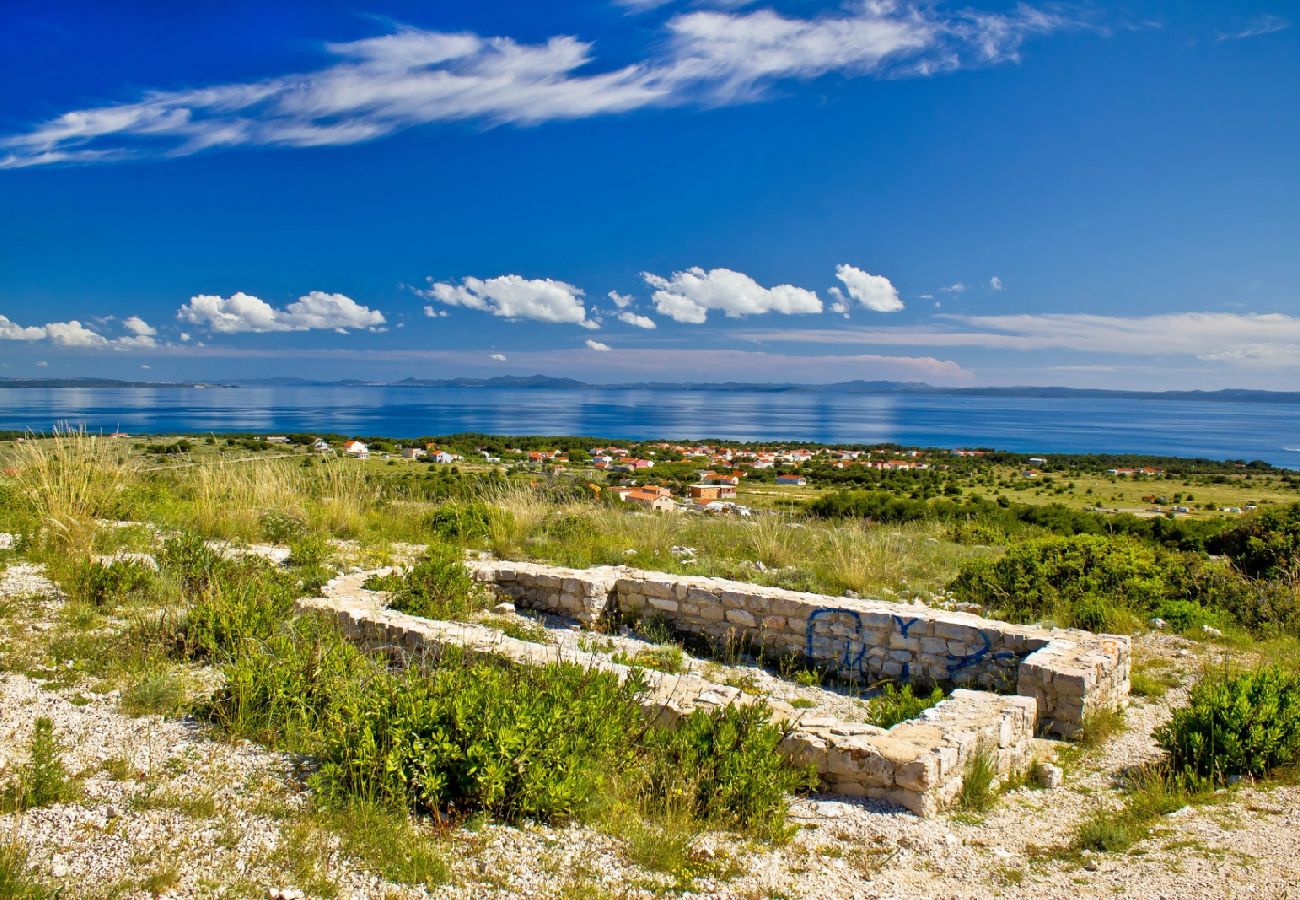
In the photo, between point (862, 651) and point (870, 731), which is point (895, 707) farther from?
point (862, 651)

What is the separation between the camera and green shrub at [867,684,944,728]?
5.98m

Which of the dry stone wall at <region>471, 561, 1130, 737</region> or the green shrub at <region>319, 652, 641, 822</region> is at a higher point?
the green shrub at <region>319, 652, 641, 822</region>

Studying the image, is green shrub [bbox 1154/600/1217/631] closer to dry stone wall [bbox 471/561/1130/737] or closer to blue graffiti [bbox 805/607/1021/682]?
dry stone wall [bbox 471/561/1130/737]

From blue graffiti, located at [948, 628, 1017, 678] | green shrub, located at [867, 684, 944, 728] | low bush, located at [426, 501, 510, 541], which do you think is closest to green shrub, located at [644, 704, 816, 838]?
green shrub, located at [867, 684, 944, 728]

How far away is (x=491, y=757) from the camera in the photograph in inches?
152

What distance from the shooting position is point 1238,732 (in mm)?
4965

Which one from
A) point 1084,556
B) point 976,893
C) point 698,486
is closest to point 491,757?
point 976,893

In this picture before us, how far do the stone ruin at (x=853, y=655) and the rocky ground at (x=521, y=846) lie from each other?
1.02ft

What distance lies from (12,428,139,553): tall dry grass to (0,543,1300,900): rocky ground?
Result: 474cm

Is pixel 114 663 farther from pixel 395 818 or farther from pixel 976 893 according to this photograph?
pixel 976 893

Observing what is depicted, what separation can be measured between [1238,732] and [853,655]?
3.27 meters

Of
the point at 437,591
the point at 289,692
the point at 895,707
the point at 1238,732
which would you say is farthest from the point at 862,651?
the point at 289,692

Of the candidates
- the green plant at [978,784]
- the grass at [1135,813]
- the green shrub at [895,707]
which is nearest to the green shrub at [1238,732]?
the grass at [1135,813]

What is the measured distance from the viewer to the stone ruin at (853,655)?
4.79m
